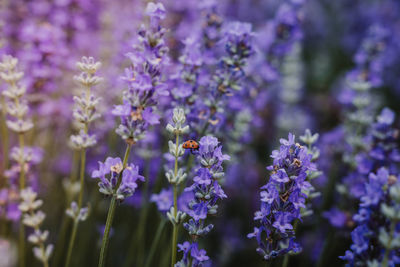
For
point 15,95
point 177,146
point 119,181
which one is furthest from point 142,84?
point 15,95

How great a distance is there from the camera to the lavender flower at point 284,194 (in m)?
1.26

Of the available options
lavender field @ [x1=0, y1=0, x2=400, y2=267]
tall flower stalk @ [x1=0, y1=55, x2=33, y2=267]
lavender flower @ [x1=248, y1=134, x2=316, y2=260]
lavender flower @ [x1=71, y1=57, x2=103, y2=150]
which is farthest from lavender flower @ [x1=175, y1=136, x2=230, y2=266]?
tall flower stalk @ [x1=0, y1=55, x2=33, y2=267]

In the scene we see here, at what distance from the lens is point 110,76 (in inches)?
91.7

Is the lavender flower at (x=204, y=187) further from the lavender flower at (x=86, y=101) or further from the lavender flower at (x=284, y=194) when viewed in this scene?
the lavender flower at (x=86, y=101)

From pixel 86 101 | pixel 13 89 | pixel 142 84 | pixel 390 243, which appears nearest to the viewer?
pixel 390 243

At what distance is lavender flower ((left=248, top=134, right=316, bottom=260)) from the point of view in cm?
126

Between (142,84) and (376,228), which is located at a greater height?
(142,84)

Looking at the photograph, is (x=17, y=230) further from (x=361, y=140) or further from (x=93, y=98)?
(x=361, y=140)

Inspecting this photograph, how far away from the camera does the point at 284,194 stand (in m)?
1.30

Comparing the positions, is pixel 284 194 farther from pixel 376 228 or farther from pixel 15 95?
pixel 15 95

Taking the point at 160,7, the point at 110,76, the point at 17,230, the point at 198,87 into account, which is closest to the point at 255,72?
the point at 198,87

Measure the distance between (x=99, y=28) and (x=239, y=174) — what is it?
165 cm

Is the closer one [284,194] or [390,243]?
[390,243]

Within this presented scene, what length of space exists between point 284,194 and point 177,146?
1.41 feet
